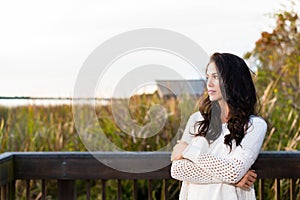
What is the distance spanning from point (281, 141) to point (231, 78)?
249 cm

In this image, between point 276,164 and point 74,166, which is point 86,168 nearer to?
point 74,166

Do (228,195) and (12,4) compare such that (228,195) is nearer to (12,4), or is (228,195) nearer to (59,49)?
(59,49)

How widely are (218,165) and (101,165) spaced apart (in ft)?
2.92

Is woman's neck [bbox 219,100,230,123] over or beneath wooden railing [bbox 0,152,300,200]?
over

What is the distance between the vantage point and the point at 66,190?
2.83 metres

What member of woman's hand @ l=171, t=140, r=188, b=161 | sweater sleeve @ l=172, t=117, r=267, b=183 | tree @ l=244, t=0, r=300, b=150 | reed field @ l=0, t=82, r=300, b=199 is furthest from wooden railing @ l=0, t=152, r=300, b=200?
tree @ l=244, t=0, r=300, b=150

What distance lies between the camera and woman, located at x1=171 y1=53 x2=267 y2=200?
207cm

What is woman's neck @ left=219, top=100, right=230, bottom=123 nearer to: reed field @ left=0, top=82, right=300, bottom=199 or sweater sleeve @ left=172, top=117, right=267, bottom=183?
sweater sleeve @ left=172, top=117, right=267, bottom=183

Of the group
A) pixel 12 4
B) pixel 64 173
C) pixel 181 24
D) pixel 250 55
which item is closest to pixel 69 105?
pixel 12 4

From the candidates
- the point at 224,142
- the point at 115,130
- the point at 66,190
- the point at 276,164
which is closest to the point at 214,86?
the point at 224,142

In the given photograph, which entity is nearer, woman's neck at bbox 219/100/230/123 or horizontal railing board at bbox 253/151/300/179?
woman's neck at bbox 219/100/230/123

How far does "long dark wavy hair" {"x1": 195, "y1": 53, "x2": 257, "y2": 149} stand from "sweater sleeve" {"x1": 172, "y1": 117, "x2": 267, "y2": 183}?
0.04m

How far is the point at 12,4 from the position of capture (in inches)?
185

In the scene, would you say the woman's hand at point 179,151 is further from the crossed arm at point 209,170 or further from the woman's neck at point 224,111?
the woman's neck at point 224,111
